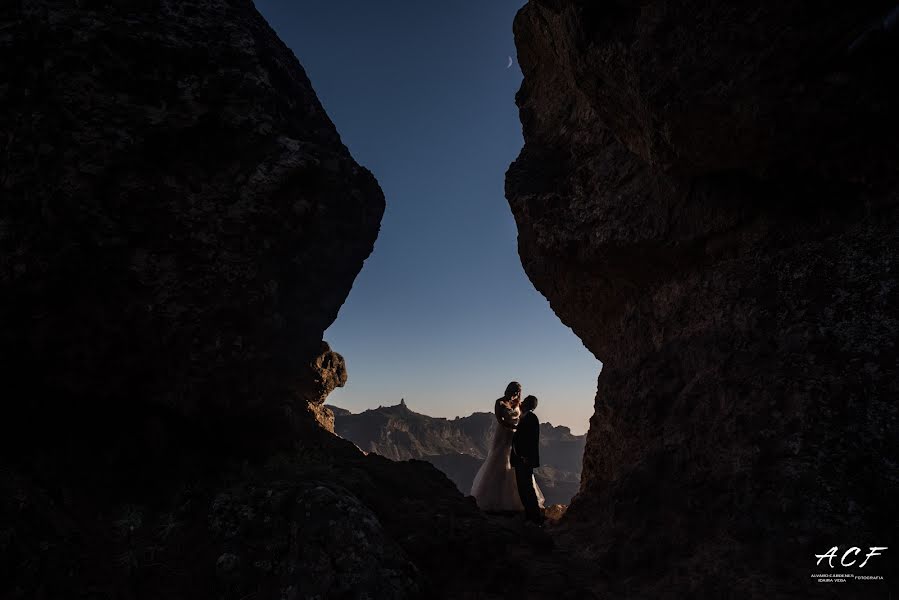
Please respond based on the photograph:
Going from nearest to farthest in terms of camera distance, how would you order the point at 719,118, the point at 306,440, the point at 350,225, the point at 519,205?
1. the point at 719,118
2. the point at 306,440
3. the point at 350,225
4. the point at 519,205

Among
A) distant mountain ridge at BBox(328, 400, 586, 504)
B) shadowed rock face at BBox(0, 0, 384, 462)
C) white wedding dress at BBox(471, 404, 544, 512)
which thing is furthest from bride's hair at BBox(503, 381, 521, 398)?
distant mountain ridge at BBox(328, 400, 586, 504)

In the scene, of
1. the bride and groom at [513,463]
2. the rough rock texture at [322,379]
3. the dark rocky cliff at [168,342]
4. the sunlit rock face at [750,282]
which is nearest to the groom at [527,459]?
the bride and groom at [513,463]

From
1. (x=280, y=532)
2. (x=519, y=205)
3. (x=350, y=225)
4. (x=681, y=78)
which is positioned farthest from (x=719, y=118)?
(x=280, y=532)

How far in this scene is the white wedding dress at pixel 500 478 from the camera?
32.8 feet

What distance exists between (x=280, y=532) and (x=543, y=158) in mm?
7542

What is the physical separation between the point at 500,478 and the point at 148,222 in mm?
8555

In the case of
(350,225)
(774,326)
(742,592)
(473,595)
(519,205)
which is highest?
(519,205)

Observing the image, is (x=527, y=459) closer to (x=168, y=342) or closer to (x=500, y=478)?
(x=500, y=478)

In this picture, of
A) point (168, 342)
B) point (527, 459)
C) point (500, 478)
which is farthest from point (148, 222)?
point (500, 478)

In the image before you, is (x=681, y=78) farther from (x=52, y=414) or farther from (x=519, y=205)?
(x=52, y=414)

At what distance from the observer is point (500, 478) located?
33.8 ft

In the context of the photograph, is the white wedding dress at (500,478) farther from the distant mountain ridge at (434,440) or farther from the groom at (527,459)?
the distant mountain ridge at (434,440)

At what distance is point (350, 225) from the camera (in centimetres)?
744

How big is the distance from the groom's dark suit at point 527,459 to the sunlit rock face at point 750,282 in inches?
103
